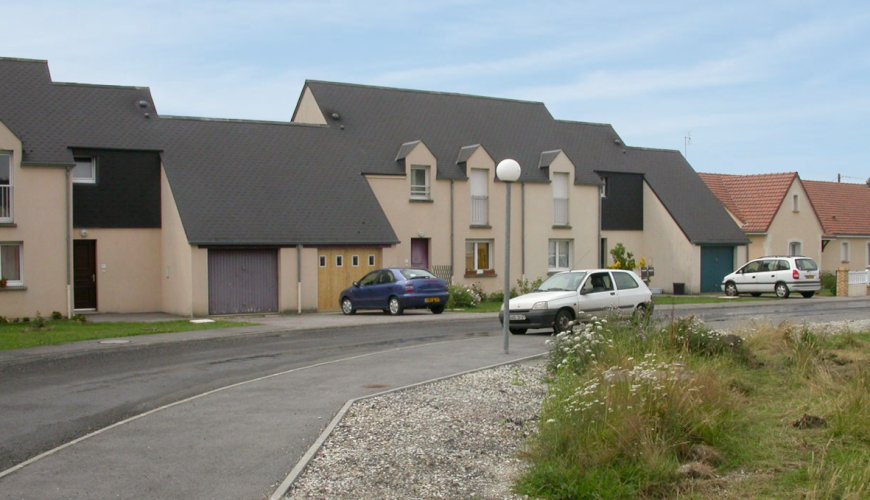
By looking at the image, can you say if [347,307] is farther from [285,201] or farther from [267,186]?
[267,186]

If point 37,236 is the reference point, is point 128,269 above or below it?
below

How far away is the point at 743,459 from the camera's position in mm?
9297

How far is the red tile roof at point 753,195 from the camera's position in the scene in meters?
49.3

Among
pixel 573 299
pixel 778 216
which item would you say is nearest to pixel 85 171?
pixel 573 299

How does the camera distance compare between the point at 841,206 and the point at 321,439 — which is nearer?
the point at 321,439

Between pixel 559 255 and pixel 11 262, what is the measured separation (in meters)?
22.5

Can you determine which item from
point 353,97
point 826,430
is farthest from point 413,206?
point 826,430

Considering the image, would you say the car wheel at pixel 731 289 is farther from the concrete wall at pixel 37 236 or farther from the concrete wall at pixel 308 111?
the concrete wall at pixel 37 236

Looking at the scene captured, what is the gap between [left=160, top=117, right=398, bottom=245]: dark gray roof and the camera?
32.4 m

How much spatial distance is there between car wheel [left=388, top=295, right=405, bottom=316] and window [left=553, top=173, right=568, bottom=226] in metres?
13.6

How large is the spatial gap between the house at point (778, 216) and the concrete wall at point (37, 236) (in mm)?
32765

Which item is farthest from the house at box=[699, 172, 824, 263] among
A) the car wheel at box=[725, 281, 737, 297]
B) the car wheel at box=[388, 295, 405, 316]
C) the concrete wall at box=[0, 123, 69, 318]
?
the concrete wall at box=[0, 123, 69, 318]

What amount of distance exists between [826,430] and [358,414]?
200 inches

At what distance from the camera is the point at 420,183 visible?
128 feet
